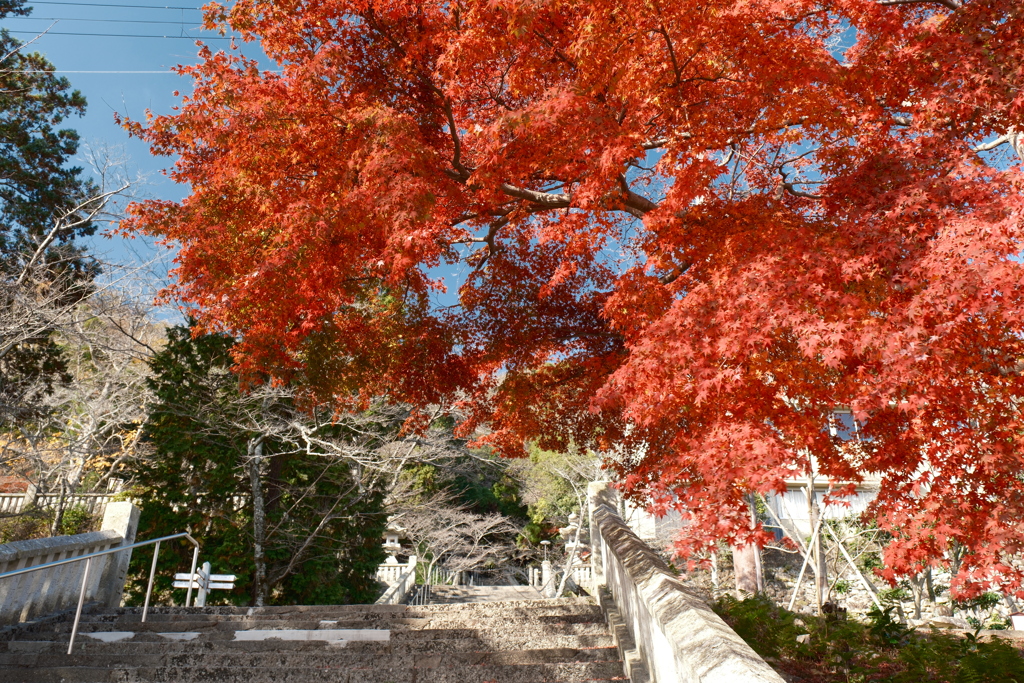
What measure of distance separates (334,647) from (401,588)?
13016mm

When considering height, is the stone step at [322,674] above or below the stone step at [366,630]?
below

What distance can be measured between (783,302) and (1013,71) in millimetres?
2813

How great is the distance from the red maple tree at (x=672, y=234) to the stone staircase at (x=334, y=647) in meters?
1.60

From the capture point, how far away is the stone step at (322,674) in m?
4.61

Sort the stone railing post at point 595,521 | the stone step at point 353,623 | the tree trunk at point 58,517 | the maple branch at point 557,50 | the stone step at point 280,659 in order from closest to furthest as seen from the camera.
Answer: the stone step at point 280,659
the stone step at point 353,623
the maple branch at point 557,50
the stone railing post at point 595,521
the tree trunk at point 58,517

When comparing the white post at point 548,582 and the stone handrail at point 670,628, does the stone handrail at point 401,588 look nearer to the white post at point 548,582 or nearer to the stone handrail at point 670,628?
the white post at point 548,582

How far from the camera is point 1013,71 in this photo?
5234 mm

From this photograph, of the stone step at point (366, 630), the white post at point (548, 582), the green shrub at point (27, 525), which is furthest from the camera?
the white post at point (548, 582)

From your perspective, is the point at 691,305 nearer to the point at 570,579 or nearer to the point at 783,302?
the point at 783,302

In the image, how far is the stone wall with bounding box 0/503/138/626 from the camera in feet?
19.4

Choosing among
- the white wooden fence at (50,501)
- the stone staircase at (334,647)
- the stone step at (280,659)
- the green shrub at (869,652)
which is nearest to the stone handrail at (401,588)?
the white wooden fence at (50,501)

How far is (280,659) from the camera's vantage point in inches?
200

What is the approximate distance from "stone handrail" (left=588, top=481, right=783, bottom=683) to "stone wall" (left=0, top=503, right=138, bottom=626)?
18.8 ft

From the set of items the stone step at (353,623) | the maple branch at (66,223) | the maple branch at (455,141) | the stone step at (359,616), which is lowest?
the stone step at (353,623)
